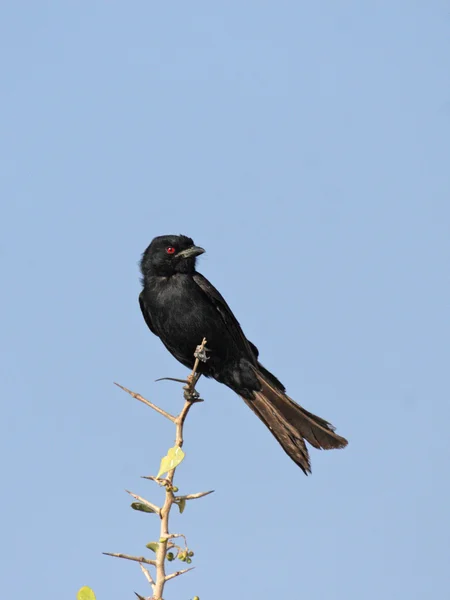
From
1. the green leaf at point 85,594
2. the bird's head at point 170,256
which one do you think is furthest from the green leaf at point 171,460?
the bird's head at point 170,256

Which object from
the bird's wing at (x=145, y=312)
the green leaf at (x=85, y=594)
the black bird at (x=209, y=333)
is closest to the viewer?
the green leaf at (x=85, y=594)

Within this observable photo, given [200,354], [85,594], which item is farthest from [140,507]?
[200,354]

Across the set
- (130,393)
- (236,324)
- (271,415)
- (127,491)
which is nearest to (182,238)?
(236,324)

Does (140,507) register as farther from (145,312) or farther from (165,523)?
(145,312)

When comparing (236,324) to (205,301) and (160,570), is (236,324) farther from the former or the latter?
(160,570)

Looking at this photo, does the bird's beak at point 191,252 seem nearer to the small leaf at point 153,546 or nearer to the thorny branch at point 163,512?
the thorny branch at point 163,512

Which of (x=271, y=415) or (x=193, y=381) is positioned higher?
(x=271, y=415)
